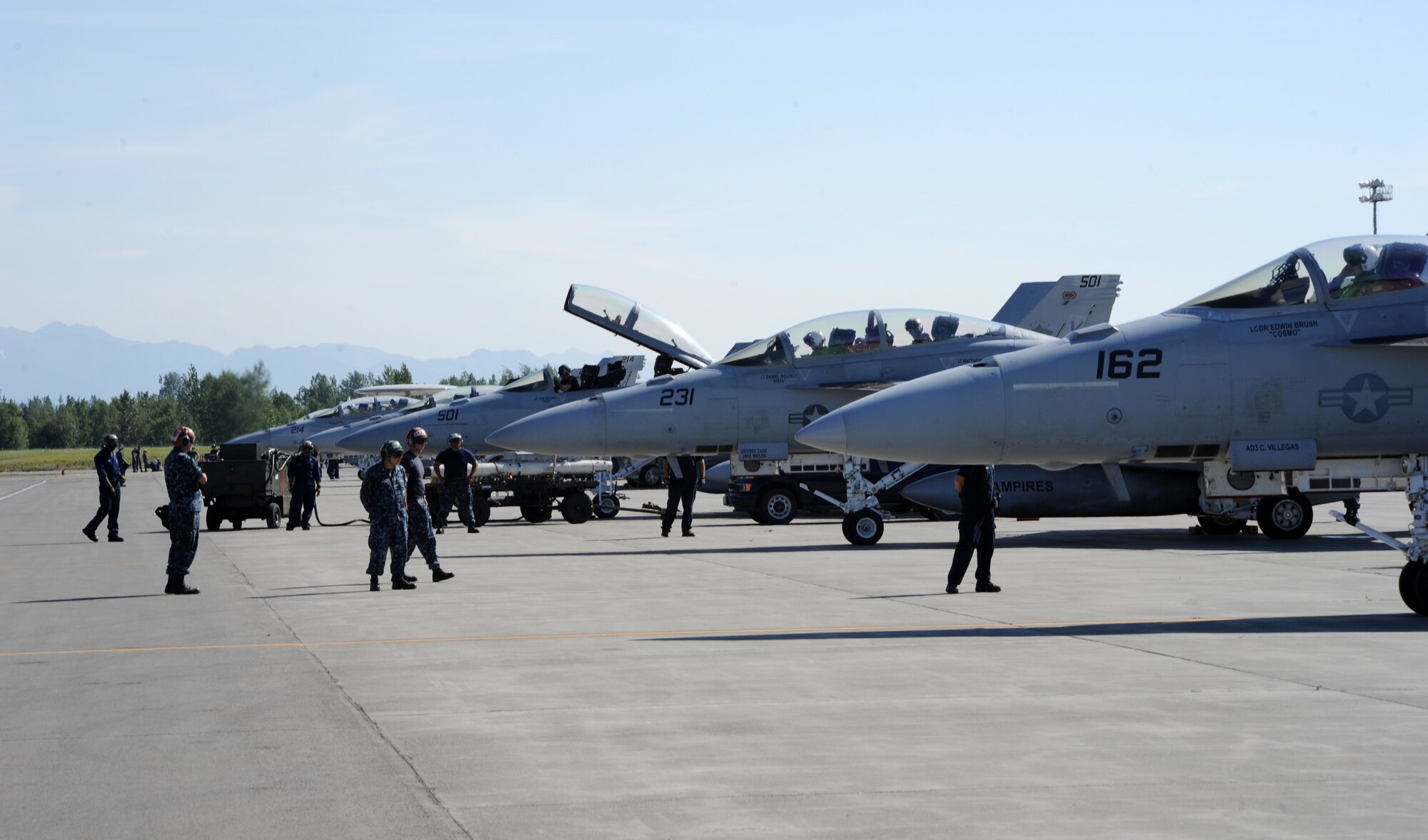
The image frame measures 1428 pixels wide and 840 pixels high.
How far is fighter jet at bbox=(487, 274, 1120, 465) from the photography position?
71.5 ft

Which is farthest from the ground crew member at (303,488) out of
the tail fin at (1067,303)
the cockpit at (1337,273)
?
the cockpit at (1337,273)

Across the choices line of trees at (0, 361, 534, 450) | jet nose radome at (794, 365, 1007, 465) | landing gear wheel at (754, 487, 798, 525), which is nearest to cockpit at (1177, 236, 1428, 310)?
jet nose radome at (794, 365, 1007, 465)

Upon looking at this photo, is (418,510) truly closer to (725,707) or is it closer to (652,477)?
(725,707)

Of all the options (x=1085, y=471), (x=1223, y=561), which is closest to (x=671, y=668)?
(x=1223, y=561)

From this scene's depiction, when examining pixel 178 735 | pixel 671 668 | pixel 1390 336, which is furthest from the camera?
pixel 1390 336

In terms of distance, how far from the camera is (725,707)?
27.0ft

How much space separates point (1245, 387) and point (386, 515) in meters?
8.32

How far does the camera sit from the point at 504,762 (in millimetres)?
6848

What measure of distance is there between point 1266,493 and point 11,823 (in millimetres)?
9867

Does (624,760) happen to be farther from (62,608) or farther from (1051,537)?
(1051,537)

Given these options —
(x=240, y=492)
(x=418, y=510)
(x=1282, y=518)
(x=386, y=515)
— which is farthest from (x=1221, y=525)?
(x=240, y=492)

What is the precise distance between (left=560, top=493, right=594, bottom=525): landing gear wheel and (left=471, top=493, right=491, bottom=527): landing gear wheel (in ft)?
5.03

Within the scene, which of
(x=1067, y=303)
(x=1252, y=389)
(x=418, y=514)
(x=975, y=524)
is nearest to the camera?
(x=1252, y=389)

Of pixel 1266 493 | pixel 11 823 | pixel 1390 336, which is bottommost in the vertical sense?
pixel 11 823
